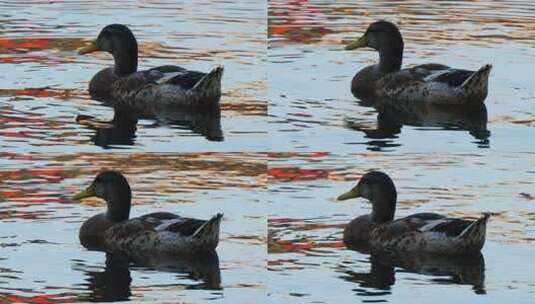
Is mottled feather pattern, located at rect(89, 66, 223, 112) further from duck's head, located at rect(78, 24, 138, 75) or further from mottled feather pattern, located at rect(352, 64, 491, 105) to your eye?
mottled feather pattern, located at rect(352, 64, 491, 105)

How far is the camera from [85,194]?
22.7 metres

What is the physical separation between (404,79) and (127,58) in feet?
11.3

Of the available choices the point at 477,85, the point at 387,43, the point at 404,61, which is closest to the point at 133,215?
the point at 477,85

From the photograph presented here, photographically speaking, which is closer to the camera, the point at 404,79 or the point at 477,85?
the point at 477,85

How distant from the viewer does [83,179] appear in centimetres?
2362

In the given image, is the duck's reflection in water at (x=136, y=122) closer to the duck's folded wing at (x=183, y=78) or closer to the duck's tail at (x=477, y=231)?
the duck's folded wing at (x=183, y=78)

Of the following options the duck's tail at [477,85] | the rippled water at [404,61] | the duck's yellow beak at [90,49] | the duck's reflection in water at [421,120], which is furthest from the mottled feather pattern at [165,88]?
the duck's tail at [477,85]

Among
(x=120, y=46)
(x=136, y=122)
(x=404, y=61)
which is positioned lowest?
(x=404, y=61)

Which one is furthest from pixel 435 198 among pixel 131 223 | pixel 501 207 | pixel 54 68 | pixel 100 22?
pixel 100 22

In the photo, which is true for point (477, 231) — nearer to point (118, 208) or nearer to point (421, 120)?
point (118, 208)

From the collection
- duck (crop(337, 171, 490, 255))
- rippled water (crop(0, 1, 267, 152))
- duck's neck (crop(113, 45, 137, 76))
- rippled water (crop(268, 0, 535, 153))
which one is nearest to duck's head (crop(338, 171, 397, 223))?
duck (crop(337, 171, 490, 255))

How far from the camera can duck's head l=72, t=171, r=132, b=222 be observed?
22406 mm

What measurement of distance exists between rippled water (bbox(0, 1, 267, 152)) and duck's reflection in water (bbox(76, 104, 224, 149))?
2 cm

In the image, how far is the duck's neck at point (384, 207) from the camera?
22580mm
